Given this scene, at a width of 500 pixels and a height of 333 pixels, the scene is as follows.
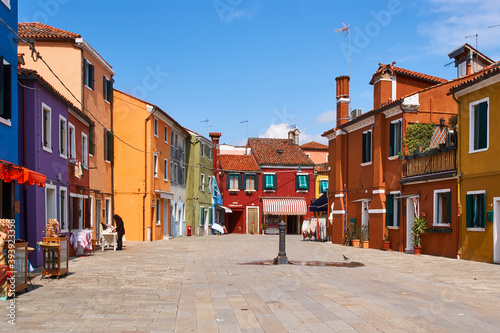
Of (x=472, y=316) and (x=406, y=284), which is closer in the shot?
(x=472, y=316)

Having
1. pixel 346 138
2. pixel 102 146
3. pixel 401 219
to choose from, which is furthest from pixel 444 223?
pixel 102 146

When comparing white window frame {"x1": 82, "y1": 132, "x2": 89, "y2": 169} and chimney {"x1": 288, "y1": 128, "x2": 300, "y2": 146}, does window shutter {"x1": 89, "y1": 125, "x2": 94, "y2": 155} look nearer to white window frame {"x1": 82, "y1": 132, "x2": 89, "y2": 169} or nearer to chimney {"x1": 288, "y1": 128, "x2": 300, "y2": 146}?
white window frame {"x1": 82, "y1": 132, "x2": 89, "y2": 169}

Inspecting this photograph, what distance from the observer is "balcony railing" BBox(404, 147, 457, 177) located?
19.2 metres

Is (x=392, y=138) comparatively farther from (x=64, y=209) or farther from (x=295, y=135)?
(x=295, y=135)

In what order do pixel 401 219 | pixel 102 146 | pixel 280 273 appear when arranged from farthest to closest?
pixel 102 146 < pixel 401 219 < pixel 280 273

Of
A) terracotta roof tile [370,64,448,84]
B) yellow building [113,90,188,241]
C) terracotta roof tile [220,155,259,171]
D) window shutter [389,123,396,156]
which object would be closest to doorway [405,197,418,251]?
window shutter [389,123,396,156]

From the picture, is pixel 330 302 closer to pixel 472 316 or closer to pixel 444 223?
pixel 472 316

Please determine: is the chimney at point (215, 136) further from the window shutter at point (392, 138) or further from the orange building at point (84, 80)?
the window shutter at point (392, 138)

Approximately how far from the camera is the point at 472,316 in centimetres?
781

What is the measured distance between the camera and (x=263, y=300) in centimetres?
928

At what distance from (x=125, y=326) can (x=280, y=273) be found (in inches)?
274

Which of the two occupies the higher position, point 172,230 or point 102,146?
point 102,146

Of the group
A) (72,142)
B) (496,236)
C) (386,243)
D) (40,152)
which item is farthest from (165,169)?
(496,236)

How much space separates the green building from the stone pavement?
30.0 metres
